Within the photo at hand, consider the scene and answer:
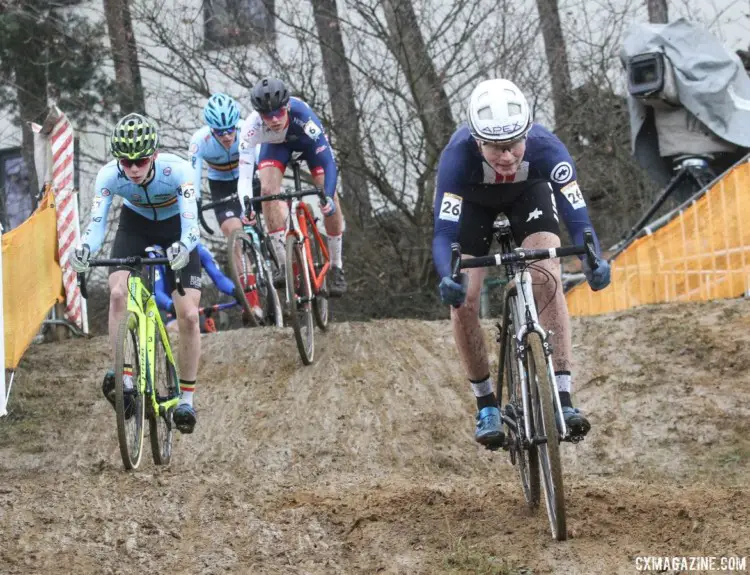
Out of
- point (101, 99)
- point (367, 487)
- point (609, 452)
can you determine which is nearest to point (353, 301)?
point (101, 99)

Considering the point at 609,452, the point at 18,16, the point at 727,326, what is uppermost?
the point at 18,16

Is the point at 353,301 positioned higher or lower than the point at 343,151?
lower

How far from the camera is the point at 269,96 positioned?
10.2 meters

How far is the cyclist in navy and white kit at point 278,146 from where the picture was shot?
1027cm


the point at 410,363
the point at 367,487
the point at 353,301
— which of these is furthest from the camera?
the point at 353,301

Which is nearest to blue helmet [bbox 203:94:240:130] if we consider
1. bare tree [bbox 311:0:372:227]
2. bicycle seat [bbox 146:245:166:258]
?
bicycle seat [bbox 146:245:166:258]

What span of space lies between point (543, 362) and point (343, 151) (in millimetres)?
10948

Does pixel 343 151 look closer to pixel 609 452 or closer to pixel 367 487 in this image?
pixel 609 452

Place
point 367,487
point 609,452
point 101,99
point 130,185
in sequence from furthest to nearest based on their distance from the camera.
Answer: point 101,99 < point 609,452 < point 130,185 < point 367,487

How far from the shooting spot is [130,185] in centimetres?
802

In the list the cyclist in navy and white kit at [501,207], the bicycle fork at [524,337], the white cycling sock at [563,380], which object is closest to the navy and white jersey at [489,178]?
the cyclist in navy and white kit at [501,207]

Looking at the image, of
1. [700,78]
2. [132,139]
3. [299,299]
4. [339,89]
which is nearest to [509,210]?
[132,139]

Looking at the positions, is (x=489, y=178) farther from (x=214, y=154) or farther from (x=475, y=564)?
(x=214, y=154)

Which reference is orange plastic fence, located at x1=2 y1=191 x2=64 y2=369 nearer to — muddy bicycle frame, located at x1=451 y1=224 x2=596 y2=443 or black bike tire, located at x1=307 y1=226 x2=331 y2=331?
black bike tire, located at x1=307 y1=226 x2=331 y2=331
